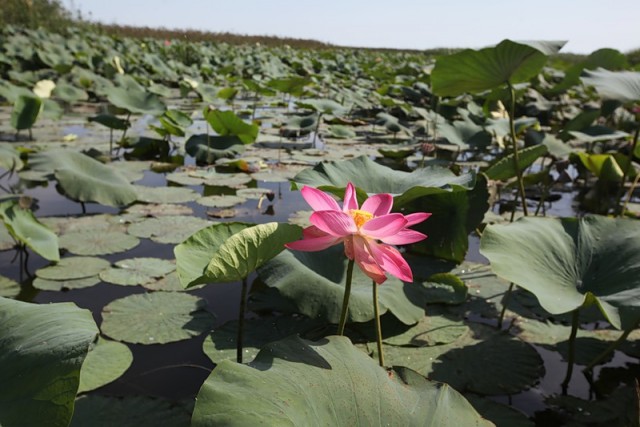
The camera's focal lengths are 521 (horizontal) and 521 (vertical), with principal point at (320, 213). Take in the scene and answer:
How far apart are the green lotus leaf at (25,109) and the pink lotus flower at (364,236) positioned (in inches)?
146

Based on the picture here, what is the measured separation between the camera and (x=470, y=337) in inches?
71.2

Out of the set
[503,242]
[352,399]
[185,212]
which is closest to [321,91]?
[185,212]

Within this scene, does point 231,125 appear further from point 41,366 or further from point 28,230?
point 41,366

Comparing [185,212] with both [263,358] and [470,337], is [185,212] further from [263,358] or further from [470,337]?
[263,358]

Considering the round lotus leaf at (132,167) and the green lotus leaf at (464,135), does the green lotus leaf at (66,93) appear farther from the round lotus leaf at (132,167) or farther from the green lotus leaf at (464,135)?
the green lotus leaf at (464,135)

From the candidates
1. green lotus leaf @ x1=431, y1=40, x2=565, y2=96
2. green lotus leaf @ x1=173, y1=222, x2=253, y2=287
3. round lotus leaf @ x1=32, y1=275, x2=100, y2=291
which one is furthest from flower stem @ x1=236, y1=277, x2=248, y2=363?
green lotus leaf @ x1=431, y1=40, x2=565, y2=96

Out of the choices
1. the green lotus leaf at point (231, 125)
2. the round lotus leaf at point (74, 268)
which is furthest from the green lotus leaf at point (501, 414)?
the green lotus leaf at point (231, 125)

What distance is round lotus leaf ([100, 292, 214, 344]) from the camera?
172cm

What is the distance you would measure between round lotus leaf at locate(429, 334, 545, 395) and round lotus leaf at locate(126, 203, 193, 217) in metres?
1.86

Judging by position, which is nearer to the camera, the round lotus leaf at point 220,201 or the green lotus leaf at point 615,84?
the green lotus leaf at point 615,84

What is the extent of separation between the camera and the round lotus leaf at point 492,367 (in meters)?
1.54

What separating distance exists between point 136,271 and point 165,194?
118 centimetres

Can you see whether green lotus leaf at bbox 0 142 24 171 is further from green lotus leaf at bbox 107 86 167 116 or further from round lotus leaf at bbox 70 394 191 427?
round lotus leaf at bbox 70 394 191 427

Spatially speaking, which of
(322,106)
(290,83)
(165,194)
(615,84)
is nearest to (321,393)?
(615,84)
